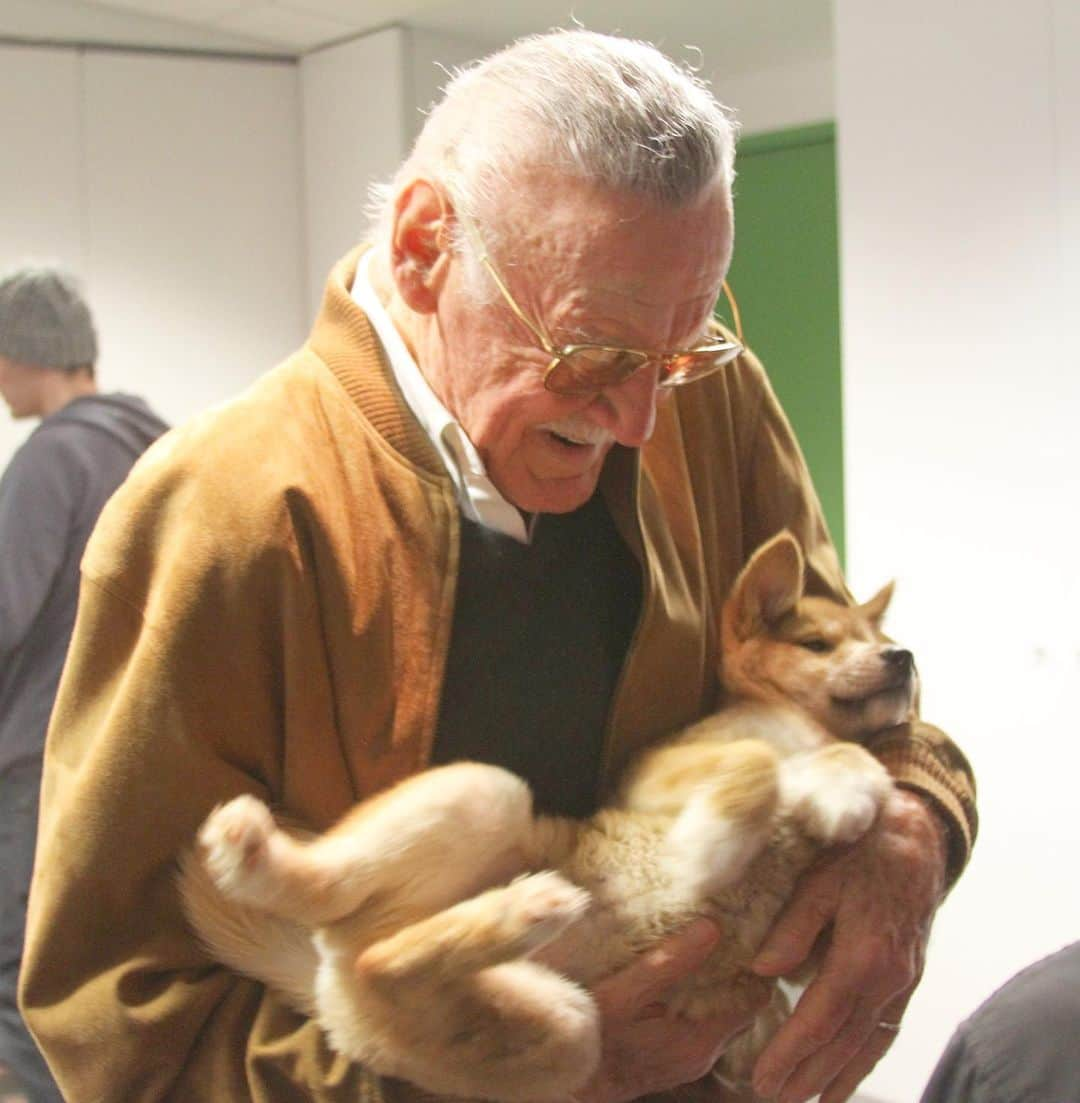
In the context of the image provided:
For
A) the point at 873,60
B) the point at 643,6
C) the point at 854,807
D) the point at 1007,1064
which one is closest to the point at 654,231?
the point at 854,807

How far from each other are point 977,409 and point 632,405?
2149 mm

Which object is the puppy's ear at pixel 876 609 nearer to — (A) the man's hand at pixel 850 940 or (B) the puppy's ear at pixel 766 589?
(B) the puppy's ear at pixel 766 589

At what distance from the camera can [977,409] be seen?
124 inches

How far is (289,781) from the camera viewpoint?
46.0 inches

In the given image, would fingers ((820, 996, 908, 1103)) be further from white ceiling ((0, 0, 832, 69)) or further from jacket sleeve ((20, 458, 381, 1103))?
white ceiling ((0, 0, 832, 69))

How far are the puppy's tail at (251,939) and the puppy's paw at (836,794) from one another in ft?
1.35

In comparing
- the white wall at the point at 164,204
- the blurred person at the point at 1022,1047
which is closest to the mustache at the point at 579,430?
the blurred person at the point at 1022,1047

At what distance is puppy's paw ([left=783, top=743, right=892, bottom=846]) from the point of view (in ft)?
4.02

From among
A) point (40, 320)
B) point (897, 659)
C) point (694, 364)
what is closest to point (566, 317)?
point (694, 364)

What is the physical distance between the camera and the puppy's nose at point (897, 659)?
140cm

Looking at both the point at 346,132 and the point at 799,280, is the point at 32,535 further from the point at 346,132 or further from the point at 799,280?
the point at 799,280

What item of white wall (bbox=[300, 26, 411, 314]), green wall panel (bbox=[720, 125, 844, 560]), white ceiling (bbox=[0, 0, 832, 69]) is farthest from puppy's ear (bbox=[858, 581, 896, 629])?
green wall panel (bbox=[720, 125, 844, 560])

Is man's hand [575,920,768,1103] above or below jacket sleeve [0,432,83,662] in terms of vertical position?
below

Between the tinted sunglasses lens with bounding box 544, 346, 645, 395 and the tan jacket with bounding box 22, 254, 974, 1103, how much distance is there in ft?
0.41
